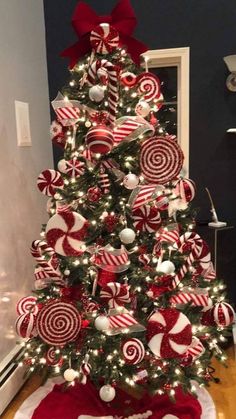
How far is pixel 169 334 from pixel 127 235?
475mm

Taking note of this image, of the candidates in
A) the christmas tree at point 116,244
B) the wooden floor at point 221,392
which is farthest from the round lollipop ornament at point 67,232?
the wooden floor at point 221,392

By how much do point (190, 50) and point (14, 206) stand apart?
1.53 metres

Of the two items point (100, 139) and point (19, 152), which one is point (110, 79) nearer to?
point (100, 139)

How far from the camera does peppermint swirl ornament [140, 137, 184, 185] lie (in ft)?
5.76

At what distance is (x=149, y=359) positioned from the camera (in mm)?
1805

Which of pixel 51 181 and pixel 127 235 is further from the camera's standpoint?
pixel 51 181

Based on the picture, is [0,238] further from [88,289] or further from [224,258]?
[224,258]

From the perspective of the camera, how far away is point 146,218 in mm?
1777

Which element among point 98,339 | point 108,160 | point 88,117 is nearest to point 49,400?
point 98,339

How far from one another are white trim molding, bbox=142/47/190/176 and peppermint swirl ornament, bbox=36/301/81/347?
4.01 feet

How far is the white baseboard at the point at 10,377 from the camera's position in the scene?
2065mm

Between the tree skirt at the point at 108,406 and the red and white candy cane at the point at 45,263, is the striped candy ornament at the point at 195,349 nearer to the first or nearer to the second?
the tree skirt at the point at 108,406

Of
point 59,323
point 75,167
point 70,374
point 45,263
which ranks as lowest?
point 70,374

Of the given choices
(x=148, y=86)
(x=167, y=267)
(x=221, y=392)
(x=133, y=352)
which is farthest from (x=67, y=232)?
(x=221, y=392)
